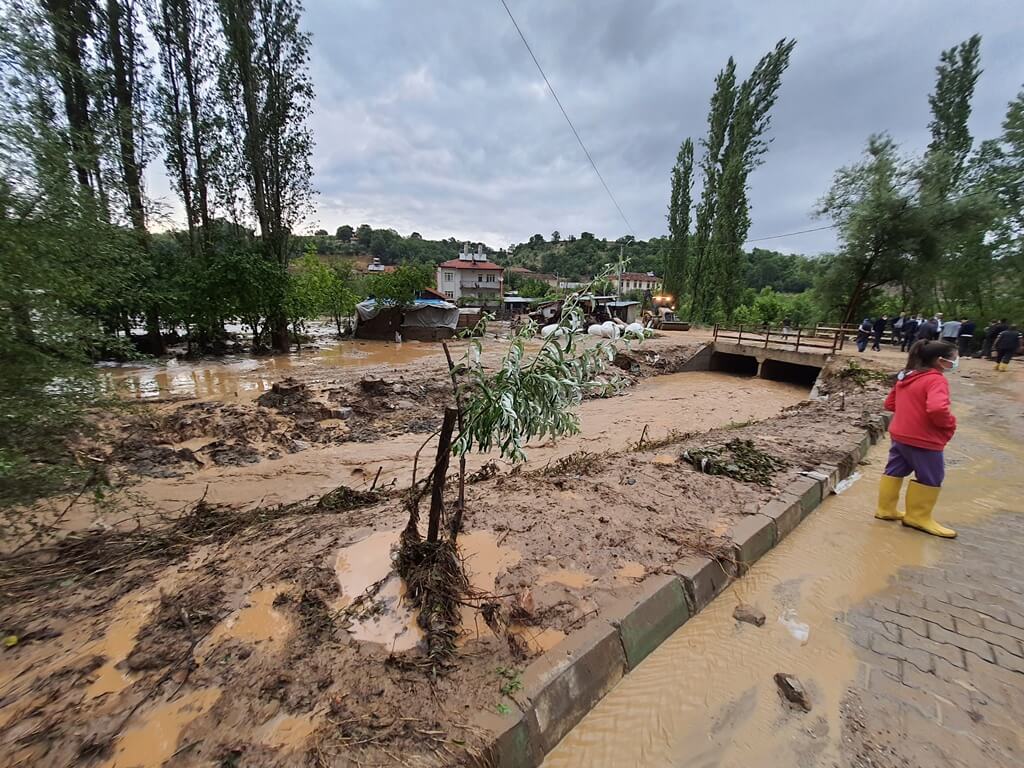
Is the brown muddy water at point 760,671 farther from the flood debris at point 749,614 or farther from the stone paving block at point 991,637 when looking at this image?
the stone paving block at point 991,637

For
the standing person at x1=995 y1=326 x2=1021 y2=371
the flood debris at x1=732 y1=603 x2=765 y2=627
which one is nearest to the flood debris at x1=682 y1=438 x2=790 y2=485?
the flood debris at x1=732 y1=603 x2=765 y2=627

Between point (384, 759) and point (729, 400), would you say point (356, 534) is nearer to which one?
point (384, 759)

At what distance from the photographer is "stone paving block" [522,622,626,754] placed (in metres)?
2.00

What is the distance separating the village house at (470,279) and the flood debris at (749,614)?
55.3m

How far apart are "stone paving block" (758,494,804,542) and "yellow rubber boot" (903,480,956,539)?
3.01 feet

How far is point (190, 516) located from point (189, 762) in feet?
11.2

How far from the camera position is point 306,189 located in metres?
18.1

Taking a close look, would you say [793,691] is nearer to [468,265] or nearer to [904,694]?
[904,694]

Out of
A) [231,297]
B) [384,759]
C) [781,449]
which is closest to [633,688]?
[384,759]

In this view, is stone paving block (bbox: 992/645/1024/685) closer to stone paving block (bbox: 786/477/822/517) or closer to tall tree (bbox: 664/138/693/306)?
stone paving block (bbox: 786/477/822/517)

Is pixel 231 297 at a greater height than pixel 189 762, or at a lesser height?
greater

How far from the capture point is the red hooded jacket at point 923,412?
3477 millimetres

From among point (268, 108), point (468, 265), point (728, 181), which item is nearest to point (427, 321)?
point (268, 108)

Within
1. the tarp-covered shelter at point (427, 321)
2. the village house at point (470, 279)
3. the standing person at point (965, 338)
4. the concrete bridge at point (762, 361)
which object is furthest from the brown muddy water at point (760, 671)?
the village house at point (470, 279)
